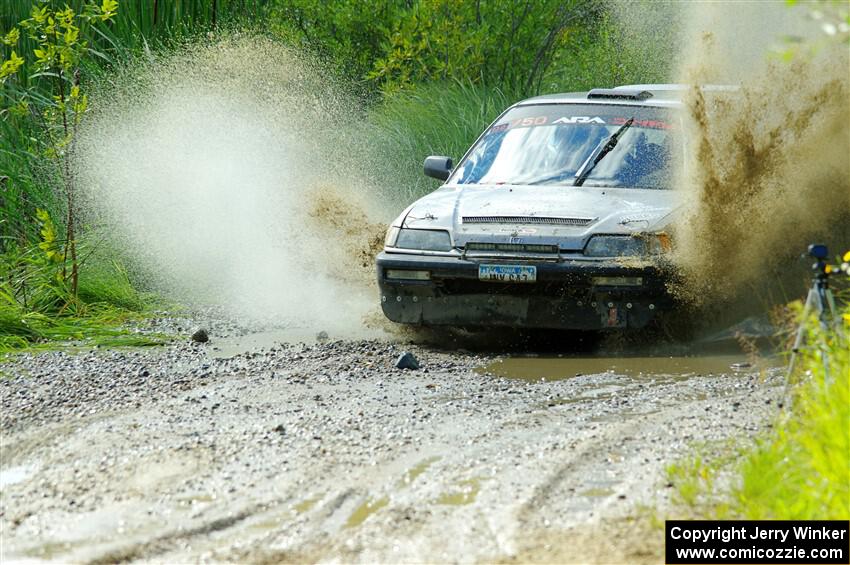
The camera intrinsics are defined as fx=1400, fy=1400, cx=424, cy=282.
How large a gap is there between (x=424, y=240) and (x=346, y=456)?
3.20 metres

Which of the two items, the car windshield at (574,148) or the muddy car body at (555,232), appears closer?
the muddy car body at (555,232)

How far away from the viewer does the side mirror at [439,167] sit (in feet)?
33.4

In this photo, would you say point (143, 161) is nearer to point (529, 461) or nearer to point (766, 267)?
point (766, 267)

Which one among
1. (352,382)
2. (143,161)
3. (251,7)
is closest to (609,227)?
(352,382)

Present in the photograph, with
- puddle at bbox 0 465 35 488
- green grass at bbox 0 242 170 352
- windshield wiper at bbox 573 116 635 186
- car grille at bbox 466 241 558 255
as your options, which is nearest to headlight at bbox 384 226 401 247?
car grille at bbox 466 241 558 255

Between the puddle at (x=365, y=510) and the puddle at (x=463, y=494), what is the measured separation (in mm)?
210

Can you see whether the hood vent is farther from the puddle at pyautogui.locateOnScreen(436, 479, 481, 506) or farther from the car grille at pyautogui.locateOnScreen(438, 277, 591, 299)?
the puddle at pyautogui.locateOnScreen(436, 479, 481, 506)

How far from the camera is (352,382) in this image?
7.66m

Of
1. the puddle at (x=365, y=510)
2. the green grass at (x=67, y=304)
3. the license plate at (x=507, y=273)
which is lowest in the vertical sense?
the green grass at (x=67, y=304)

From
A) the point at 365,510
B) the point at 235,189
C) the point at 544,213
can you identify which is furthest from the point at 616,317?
the point at 235,189

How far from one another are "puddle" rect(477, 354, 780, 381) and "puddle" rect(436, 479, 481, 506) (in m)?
2.47

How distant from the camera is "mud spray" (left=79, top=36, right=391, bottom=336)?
1094 cm

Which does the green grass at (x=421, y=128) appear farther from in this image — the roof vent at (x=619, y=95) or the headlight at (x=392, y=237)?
the headlight at (x=392, y=237)

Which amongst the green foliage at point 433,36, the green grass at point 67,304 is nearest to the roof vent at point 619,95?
the green grass at point 67,304
